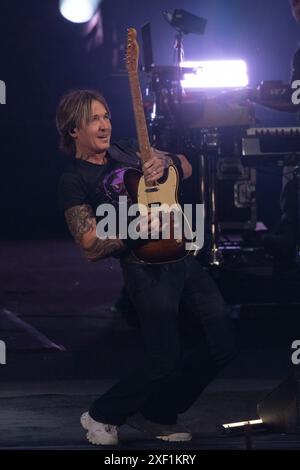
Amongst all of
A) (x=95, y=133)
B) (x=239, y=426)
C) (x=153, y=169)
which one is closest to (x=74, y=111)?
(x=95, y=133)

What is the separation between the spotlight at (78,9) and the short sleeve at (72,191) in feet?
40.6

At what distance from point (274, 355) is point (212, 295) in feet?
9.68

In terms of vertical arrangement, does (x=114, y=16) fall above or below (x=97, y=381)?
above

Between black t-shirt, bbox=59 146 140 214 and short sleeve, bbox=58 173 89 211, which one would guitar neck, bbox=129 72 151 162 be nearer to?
black t-shirt, bbox=59 146 140 214

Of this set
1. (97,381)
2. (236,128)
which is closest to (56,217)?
(236,128)

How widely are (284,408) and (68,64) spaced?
41.8 feet

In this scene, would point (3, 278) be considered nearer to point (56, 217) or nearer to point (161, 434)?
point (56, 217)

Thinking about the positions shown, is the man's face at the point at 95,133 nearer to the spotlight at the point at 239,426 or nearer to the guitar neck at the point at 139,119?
the guitar neck at the point at 139,119

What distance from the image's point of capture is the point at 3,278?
13.7 m

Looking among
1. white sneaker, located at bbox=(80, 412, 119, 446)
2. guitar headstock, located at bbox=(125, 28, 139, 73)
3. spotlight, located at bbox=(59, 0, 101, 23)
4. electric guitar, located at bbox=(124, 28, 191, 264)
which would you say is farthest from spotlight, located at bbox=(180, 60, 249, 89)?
white sneaker, located at bbox=(80, 412, 119, 446)

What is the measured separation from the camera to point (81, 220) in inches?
228

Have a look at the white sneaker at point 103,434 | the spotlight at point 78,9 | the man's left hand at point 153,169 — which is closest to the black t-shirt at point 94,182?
the man's left hand at point 153,169

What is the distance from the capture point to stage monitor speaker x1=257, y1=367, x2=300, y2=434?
5969 millimetres

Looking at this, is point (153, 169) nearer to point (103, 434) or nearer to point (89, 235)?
point (89, 235)
